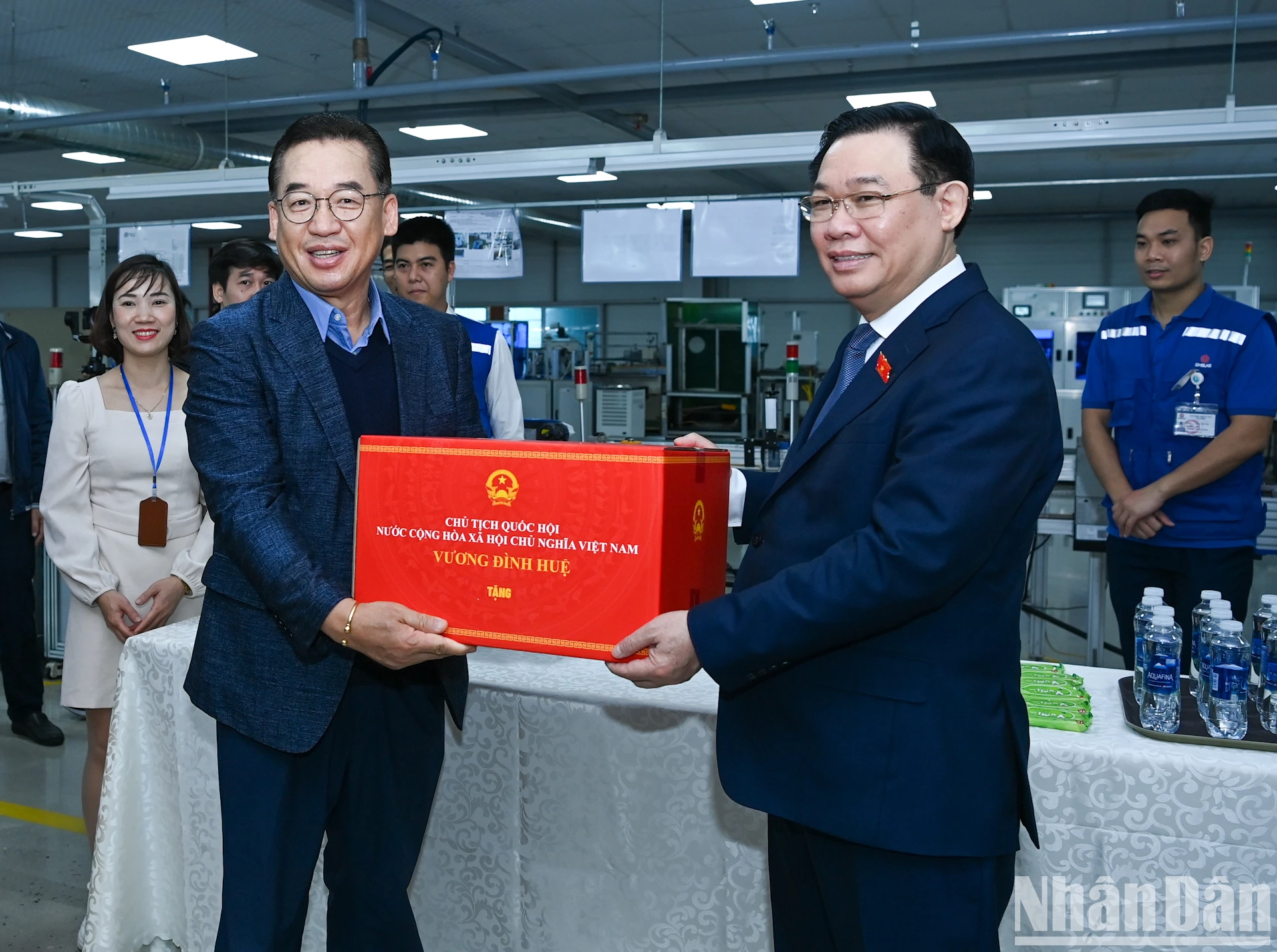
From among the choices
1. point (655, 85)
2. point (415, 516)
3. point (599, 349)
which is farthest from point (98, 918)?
point (599, 349)

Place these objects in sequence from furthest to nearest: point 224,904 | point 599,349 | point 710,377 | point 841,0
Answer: point 599,349, point 710,377, point 841,0, point 224,904

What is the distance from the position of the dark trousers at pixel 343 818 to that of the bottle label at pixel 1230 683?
1198 millimetres

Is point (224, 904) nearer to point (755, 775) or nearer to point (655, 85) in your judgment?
point (755, 775)

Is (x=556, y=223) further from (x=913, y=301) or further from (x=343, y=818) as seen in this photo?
(x=913, y=301)

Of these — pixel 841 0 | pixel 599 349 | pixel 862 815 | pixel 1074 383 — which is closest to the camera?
pixel 862 815

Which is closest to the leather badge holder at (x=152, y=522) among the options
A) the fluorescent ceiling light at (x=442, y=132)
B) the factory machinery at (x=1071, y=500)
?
the factory machinery at (x=1071, y=500)

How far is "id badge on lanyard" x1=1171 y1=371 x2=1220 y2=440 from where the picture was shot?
9.30 ft

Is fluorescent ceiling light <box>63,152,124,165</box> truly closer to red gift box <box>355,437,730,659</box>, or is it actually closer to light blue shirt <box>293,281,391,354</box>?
light blue shirt <box>293,281,391,354</box>

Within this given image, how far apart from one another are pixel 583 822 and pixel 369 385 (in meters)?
0.89

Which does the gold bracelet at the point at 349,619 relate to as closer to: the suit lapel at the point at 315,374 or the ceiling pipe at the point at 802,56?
the suit lapel at the point at 315,374

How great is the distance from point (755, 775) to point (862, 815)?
5.9 inches

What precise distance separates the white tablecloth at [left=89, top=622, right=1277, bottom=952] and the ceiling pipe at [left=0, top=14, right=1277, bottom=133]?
3.51 meters

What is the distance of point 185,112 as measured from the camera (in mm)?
6055

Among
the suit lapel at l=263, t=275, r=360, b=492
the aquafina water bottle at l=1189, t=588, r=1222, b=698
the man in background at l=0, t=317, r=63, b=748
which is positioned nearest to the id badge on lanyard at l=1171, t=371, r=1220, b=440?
the aquafina water bottle at l=1189, t=588, r=1222, b=698
